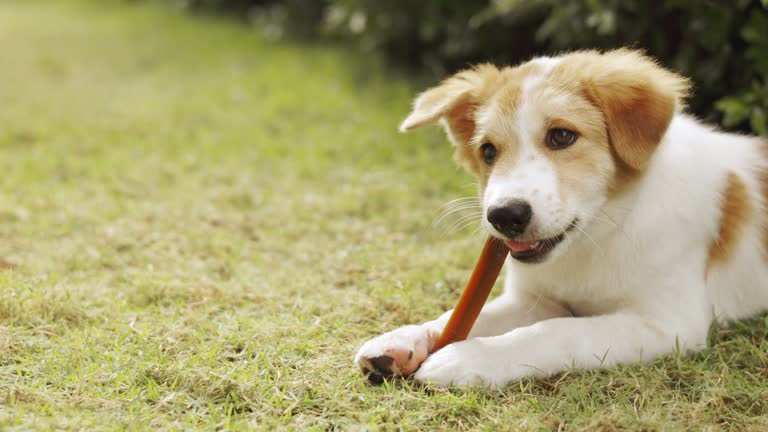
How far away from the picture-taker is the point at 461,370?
118 inches

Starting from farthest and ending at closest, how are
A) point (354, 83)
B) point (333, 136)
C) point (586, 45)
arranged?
1. point (354, 83)
2. point (333, 136)
3. point (586, 45)

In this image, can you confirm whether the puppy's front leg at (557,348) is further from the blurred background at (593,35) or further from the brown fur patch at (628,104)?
the blurred background at (593,35)

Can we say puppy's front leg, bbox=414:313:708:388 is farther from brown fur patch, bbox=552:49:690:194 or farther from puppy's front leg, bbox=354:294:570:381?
brown fur patch, bbox=552:49:690:194

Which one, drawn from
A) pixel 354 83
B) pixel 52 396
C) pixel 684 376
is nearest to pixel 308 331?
pixel 52 396

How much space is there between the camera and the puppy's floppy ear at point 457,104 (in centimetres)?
355

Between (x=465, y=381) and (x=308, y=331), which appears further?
(x=308, y=331)

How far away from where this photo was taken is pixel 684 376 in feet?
10.2

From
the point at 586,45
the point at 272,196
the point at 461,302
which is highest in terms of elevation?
the point at 586,45

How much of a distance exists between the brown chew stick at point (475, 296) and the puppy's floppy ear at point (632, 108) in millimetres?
633

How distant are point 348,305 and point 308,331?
37 cm

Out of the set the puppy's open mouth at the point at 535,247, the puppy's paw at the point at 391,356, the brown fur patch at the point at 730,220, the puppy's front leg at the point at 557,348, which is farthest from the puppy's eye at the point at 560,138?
the puppy's paw at the point at 391,356

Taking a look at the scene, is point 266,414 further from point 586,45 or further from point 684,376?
point 586,45

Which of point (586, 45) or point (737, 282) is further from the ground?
point (586, 45)

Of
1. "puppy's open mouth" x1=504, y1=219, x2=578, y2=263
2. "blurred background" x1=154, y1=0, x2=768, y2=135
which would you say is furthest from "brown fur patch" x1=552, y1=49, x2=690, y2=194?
"blurred background" x1=154, y1=0, x2=768, y2=135
